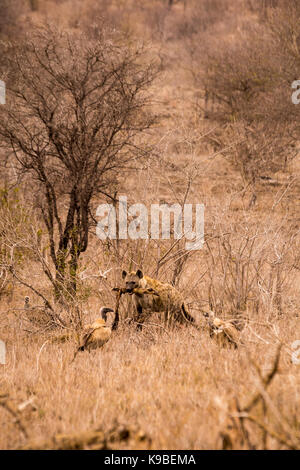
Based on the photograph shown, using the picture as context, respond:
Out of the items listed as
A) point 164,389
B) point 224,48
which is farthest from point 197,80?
point 164,389

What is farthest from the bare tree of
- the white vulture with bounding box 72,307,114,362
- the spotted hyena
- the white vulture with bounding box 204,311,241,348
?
the white vulture with bounding box 204,311,241,348

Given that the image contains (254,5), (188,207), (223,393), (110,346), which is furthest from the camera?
(254,5)

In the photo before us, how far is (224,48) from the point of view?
21.0m

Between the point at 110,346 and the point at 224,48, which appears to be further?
A: the point at 224,48

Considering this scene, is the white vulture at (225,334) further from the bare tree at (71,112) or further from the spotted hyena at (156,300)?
the bare tree at (71,112)

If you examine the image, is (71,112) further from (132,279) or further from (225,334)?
(225,334)

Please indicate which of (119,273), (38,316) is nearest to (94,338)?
(119,273)

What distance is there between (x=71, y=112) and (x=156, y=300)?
11.0ft

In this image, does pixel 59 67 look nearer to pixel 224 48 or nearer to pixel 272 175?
pixel 272 175

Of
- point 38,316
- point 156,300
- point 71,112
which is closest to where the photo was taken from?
point 156,300

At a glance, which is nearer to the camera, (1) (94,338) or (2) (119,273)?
(1) (94,338)

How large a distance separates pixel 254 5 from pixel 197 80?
26.1 feet

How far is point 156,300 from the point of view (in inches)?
170

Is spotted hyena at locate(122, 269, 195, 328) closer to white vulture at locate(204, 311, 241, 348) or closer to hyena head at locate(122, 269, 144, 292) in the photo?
hyena head at locate(122, 269, 144, 292)
